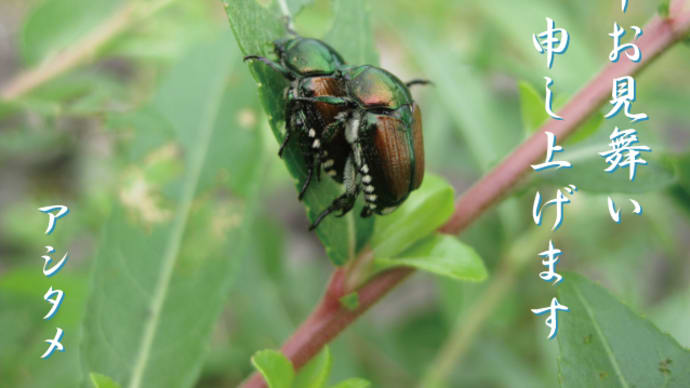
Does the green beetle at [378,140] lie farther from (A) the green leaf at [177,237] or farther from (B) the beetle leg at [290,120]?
(A) the green leaf at [177,237]

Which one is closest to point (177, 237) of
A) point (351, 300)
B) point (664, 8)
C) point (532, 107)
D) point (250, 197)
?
point (250, 197)

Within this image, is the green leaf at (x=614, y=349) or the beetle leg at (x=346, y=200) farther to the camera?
the beetle leg at (x=346, y=200)

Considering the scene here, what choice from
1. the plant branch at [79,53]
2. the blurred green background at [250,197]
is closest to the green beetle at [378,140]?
the blurred green background at [250,197]

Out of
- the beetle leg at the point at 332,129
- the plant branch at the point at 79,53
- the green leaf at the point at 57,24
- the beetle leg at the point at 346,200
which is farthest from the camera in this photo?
the green leaf at the point at 57,24

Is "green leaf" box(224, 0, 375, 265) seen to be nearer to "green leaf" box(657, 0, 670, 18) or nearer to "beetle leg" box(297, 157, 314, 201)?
"beetle leg" box(297, 157, 314, 201)

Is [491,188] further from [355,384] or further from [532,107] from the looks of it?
[355,384]

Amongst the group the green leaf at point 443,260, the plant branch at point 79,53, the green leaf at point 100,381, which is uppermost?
the plant branch at point 79,53

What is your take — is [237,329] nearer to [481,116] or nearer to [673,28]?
[481,116]
